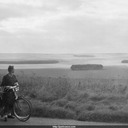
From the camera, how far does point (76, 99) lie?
1270cm

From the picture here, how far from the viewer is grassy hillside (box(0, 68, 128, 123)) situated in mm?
9971

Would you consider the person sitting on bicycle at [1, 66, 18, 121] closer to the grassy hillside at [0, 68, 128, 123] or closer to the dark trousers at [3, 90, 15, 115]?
the dark trousers at [3, 90, 15, 115]

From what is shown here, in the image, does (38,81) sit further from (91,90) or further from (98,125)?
(98,125)

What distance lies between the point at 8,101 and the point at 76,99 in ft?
12.1

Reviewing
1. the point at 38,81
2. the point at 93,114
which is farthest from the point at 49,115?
the point at 38,81

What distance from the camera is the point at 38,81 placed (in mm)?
15758

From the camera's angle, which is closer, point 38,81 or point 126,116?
point 126,116

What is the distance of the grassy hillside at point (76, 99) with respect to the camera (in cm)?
997

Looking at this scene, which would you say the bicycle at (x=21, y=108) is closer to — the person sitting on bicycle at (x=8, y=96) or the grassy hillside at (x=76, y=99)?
the person sitting on bicycle at (x=8, y=96)

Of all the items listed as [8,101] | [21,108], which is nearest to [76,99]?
[21,108]

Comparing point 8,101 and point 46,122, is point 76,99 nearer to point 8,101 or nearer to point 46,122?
point 46,122

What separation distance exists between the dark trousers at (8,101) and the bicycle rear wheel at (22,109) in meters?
0.11

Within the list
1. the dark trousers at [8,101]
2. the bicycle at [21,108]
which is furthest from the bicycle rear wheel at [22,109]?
the dark trousers at [8,101]

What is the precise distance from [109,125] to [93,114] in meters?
0.98
